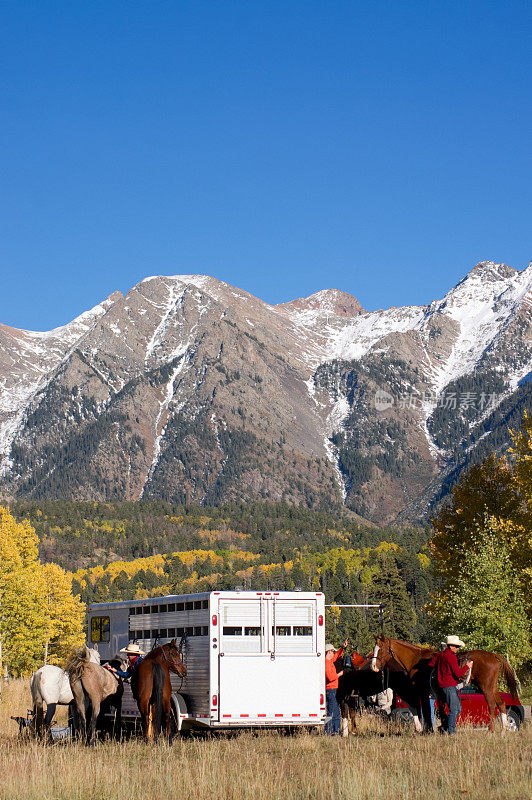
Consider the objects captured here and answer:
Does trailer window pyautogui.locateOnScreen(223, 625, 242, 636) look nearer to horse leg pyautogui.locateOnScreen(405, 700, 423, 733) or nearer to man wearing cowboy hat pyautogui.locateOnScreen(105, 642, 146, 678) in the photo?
man wearing cowboy hat pyautogui.locateOnScreen(105, 642, 146, 678)

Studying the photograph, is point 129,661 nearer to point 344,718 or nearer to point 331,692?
point 331,692

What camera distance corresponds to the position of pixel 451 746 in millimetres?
18672

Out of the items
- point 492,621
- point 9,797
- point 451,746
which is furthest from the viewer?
point 492,621

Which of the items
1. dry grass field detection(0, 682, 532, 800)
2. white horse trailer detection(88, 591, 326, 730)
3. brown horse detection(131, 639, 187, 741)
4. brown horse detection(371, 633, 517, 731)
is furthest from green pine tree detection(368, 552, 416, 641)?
dry grass field detection(0, 682, 532, 800)

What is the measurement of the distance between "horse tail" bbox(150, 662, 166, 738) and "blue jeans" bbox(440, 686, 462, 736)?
6715 mm

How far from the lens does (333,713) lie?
25531mm

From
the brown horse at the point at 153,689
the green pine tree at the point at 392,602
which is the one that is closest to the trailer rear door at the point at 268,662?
the brown horse at the point at 153,689

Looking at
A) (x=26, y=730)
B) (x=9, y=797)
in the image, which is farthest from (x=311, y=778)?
(x=26, y=730)

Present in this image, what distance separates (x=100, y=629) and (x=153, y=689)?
9.20 meters

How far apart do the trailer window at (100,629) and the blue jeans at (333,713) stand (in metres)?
8.68

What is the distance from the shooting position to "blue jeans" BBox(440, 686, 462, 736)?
70.0 ft

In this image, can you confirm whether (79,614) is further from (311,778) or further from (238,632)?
(311,778)

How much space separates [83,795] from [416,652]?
1076 cm

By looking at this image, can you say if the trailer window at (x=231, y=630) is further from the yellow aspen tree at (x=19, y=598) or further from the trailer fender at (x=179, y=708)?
the yellow aspen tree at (x=19, y=598)
